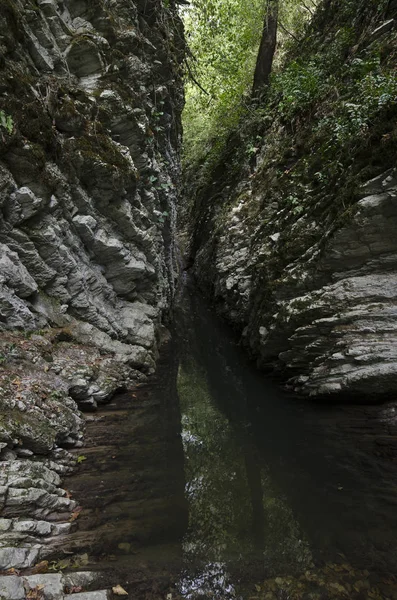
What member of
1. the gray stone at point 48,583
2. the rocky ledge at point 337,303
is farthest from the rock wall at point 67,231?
the rocky ledge at point 337,303

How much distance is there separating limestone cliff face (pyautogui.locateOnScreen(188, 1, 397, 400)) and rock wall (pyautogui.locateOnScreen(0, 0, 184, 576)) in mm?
3194

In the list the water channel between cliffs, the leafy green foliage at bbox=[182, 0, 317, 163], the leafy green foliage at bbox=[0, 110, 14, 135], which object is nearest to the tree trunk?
the leafy green foliage at bbox=[182, 0, 317, 163]

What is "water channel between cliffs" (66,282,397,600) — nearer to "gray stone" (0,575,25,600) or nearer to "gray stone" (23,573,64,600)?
"gray stone" (23,573,64,600)

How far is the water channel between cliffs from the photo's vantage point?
3.80 meters

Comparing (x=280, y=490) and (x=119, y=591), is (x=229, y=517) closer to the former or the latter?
(x=280, y=490)

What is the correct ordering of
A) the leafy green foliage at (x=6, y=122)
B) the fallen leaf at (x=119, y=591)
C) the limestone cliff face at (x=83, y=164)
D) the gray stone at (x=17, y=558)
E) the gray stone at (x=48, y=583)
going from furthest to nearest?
the limestone cliff face at (x=83, y=164) < the leafy green foliage at (x=6, y=122) < the fallen leaf at (x=119, y=591) < the gray stone at (x=17, y=558) < the gray stone at (x=48, y=583)

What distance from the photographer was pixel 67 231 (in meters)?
7.92

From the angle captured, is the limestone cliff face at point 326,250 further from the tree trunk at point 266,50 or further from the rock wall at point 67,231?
the rock wall at point 67,231

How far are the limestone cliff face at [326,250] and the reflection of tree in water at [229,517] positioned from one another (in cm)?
246

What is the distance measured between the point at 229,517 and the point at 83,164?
737 cm

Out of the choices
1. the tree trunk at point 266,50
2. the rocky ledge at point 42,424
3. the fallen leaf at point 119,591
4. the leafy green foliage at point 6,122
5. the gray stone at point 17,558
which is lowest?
the fallen leaf at point 119,591

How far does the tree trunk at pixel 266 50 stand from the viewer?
15.4m

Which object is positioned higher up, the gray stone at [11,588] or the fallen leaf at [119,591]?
the gray stone at [11,588]

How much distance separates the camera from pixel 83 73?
909 cm
